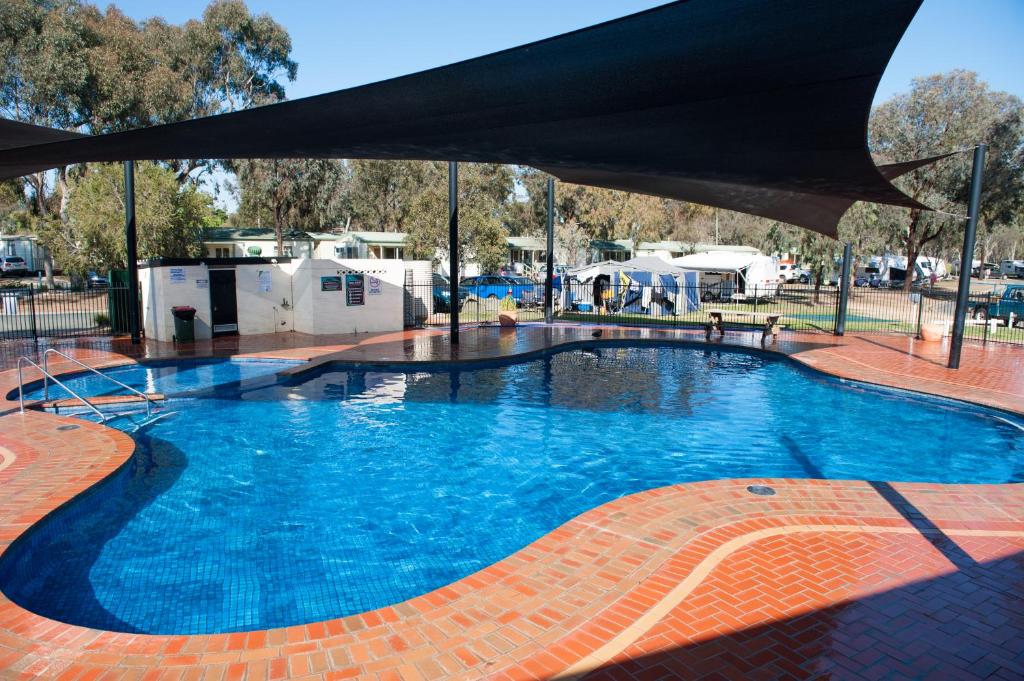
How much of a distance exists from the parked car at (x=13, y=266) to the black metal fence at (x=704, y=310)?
99.9 feet

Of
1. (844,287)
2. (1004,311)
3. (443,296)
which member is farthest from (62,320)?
(1004,311)

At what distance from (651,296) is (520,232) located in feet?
108

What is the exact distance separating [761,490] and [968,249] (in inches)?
344

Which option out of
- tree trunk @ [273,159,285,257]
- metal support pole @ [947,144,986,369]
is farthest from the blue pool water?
tree trunk @ [273,159,285,257]

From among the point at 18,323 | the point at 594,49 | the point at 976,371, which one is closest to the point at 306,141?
the point at 594,49

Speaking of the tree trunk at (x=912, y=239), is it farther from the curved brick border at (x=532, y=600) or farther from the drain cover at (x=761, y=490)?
the drain cover at (x=761, y=490)

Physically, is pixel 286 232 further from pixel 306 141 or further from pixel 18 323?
pixel 306 141

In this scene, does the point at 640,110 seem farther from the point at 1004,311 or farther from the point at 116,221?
the point at 116,221

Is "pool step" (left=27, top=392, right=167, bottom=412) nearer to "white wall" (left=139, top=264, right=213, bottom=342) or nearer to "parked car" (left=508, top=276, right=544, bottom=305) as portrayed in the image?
"white wall" (left=139, top=264, right=213, bottom=342)

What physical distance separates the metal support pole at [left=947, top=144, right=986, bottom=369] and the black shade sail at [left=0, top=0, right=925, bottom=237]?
4137 millimetres

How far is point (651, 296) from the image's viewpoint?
22.8m

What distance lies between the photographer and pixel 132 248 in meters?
13.4

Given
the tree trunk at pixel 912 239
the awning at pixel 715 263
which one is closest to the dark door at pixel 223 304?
the awning at pixel 715 263

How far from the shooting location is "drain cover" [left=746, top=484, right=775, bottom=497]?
548cm
